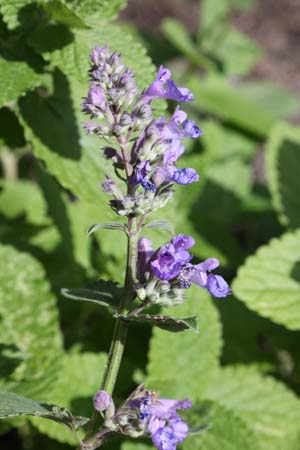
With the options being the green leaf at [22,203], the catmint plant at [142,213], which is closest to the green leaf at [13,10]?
the catmint plant at [142,213]

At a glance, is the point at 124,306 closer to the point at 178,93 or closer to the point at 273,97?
the point at 178,93

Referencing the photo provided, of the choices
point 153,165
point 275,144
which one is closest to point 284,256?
point 275,144

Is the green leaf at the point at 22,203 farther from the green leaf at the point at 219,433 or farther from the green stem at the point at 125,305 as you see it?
the green stem at the point at 125,305

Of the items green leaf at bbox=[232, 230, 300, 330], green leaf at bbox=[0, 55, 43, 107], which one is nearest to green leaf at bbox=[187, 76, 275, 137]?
green leaf at bbox=[232, 230, 300, 330]

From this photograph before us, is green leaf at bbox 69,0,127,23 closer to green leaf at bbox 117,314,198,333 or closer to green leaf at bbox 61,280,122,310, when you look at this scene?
green leaf at bbox 61,280,122,310

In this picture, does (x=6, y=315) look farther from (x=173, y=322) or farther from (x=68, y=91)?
(x=173, y=322)
